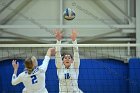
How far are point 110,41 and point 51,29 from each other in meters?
1.44

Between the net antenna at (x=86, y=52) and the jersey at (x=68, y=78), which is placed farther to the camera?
the net antenna at (x=86, y=52)

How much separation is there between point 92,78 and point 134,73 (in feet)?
3.04

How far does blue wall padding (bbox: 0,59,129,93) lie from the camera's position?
7.34m

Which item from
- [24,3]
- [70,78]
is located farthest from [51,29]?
[70,78]

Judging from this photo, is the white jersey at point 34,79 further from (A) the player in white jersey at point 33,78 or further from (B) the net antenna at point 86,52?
(B) the net antenna at point 86,52

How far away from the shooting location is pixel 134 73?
7.39 m

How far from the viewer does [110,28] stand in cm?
793

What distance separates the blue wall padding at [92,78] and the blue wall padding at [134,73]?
148 millimetres

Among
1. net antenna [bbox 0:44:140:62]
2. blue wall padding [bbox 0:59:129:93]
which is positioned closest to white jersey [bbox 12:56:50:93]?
blue wall padding [bbox 0:59:129:93]

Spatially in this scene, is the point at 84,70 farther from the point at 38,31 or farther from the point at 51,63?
the point at 38,31

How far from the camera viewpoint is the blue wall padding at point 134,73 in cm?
727

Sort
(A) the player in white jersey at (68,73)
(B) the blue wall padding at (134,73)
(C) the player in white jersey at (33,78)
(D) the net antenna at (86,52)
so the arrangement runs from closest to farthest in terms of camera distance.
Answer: (C) the player in white jersey at (33,78), (A) the player in white jersey at (68,73), (B) the blue wall padding at (134,73), (D) the net antenna at (86,52)

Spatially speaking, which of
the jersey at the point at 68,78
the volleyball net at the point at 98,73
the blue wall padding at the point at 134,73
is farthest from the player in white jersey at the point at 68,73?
the blue wall padding at the point at 134,73

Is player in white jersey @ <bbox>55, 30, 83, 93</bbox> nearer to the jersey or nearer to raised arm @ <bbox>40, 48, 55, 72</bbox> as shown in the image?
the jersey
